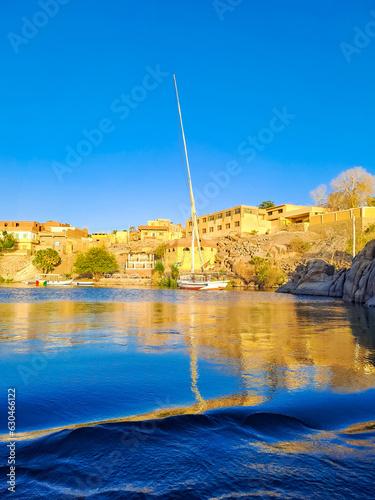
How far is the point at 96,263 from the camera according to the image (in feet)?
275

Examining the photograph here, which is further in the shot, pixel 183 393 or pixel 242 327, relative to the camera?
pixel 242 327

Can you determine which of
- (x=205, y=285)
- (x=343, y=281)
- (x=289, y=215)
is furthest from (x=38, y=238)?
(x=343, y=281)

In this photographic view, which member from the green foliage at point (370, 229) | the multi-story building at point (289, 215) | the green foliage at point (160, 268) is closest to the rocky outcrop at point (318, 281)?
the green foliage at point (370, 229)

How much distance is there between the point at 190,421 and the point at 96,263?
3228 inches

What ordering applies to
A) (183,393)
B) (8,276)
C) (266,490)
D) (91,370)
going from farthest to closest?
(8,276) < (91,370) < (183,393) < (266,490)

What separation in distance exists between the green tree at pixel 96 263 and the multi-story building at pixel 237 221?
24.8 meters

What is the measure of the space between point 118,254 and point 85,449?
9421 cm

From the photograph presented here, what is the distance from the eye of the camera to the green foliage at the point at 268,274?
6316cm

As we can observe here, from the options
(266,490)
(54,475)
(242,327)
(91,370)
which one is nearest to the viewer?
(266,490)

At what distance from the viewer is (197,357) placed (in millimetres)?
7828

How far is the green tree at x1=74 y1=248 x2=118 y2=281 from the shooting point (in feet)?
274

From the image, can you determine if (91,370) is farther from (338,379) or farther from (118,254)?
(118,254)

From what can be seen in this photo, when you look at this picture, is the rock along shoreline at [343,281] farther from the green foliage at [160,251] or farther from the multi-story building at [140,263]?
the multi-story building at [140,263]

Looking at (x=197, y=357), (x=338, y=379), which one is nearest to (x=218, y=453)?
(x=338, y=379)
